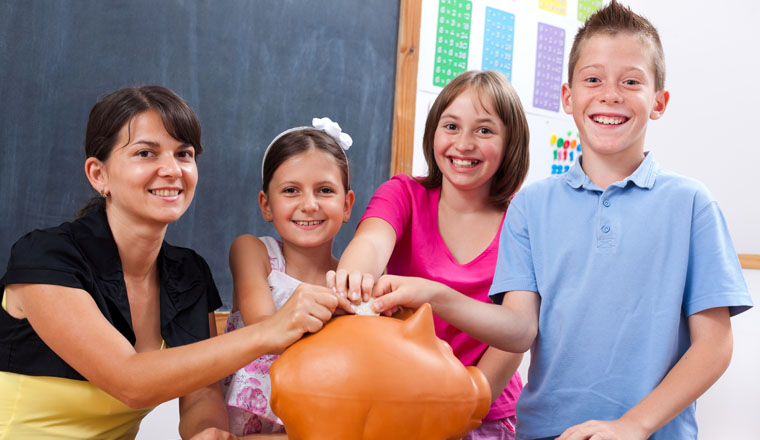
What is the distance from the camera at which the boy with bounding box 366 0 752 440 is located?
1078mm

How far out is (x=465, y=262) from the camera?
1473 millimetres

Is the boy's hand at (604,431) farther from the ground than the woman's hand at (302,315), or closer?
closer

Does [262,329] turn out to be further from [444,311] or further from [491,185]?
[491,185]

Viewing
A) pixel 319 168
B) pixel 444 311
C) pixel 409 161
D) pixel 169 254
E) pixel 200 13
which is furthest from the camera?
pixel 409 161

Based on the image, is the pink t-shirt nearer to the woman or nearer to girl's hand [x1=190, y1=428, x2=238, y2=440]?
the woman

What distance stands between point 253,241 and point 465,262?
0.50 meters

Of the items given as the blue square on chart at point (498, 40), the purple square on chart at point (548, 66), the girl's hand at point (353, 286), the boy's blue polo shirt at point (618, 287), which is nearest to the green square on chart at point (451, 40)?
the blue square on chart at point (498, 40)

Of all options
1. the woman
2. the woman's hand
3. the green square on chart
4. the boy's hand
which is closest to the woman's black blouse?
the woman

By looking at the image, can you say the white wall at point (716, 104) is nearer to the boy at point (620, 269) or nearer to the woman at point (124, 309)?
the boy at point (620, 269)

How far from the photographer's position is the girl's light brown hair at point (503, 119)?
4.81ft

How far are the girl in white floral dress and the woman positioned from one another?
7cm

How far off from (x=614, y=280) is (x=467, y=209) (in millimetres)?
456

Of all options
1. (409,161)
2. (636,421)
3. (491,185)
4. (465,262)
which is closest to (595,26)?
(491,185)

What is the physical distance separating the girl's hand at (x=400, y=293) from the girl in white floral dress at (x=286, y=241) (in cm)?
39
